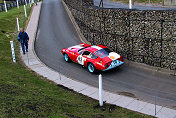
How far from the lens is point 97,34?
61.3ft

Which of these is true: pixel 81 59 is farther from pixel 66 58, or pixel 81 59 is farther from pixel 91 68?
pixel 66 58

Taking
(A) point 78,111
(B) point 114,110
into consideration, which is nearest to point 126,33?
(B) point 114,110

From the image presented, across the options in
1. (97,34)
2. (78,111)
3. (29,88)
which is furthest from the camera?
(97,34)

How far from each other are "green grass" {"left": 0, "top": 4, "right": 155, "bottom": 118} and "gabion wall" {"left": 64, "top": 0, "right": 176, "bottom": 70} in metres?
6.17

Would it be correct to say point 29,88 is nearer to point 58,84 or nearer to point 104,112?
point 58,84

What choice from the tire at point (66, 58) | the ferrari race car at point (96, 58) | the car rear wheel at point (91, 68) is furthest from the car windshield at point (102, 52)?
the tire at point (66, 58)

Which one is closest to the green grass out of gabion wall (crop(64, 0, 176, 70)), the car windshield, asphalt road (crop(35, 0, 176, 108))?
asphalt road (crop(35, 0, 176, 108))

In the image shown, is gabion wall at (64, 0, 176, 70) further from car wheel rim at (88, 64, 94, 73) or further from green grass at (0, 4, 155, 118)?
green grass at (0, 4, 155, 118)

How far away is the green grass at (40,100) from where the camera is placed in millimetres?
7852

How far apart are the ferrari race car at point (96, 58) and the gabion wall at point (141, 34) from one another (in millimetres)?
1930

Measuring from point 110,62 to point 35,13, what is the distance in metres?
23.0

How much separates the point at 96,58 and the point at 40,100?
18.8 feet

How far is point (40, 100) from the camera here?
901 cm

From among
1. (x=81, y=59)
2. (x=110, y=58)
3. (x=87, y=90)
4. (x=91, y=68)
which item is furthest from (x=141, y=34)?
(x=87, y=90)
